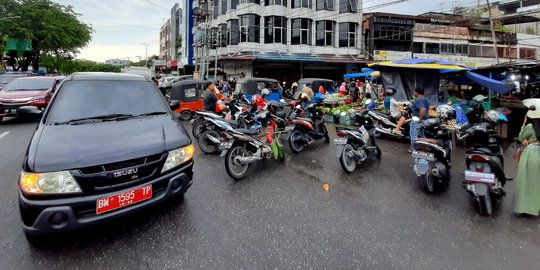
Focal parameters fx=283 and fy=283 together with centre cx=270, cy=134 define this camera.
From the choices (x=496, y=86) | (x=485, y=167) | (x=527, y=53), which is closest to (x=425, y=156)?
(x=485, y=167)

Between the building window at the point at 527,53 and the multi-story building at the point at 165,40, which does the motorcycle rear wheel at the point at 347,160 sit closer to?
the building window at the point at 527,53

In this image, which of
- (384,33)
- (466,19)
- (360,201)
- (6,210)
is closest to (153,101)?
(6,210)

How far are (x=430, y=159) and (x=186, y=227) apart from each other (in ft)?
11.9

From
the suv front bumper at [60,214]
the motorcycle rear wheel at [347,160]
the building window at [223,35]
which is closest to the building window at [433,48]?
the building window at [223,35]

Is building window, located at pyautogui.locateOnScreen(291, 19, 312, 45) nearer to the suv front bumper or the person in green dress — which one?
the person in green dress

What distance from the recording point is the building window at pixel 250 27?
1117 inches

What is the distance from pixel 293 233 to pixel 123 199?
1845 millimetres

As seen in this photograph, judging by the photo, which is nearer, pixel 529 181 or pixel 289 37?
pixel 529 181

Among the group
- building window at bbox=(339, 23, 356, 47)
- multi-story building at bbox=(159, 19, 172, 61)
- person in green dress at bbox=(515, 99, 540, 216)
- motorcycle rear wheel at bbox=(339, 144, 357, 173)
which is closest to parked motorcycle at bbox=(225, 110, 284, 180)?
motorcycle rear wheel at bbox=(339, 144, 357, 173)

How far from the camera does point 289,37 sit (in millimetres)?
29359

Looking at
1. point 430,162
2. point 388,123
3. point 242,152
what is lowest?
point 430,162

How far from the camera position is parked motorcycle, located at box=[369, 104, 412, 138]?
26.6 feet

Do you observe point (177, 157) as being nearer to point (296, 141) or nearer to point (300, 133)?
point (296, 141)

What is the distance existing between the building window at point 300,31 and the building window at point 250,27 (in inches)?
145
